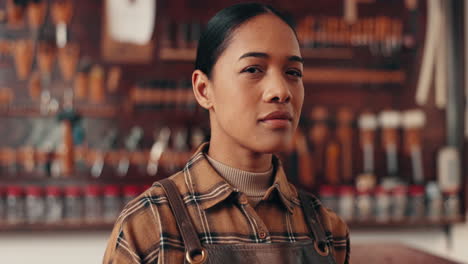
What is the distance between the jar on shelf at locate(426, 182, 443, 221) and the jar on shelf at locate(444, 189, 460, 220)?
0.05 m

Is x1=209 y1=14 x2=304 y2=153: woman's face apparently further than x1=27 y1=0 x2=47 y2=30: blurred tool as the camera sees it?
No

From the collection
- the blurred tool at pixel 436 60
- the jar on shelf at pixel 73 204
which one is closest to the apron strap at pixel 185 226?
the jar on shelf at pixel 73 204

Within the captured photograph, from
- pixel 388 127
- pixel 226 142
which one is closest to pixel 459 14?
pixel 388 127

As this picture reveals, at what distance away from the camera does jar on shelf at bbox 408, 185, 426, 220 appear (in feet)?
11.3

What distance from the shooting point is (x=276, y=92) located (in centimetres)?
104

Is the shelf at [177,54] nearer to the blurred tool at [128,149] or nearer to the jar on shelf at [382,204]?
the blurred tool at [128,149]

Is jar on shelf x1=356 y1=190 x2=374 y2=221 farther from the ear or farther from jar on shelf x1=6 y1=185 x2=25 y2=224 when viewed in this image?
the ear

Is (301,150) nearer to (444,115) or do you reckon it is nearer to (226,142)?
(444,115)

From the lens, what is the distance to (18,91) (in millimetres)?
3441

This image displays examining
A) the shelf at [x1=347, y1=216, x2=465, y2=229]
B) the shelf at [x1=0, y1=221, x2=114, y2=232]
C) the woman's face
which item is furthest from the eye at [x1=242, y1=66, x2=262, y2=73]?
the shelf at [x1=347, y1=216, x2=465, y2=229]

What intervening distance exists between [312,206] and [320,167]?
247cm

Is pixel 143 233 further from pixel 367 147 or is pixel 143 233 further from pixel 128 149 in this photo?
pixel 367 147

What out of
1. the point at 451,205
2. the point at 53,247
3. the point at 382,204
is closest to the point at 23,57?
the point at 53,247

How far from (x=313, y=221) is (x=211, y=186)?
25 cm
